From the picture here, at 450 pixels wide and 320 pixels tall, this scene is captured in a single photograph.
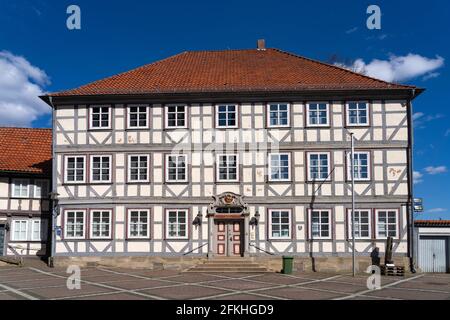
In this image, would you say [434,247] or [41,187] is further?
[41,187]

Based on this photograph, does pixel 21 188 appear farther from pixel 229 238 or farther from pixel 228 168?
pixel 229 238

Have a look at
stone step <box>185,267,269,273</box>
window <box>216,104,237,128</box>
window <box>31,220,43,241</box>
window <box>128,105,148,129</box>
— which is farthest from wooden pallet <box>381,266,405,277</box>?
window <box>31,220,43,241</box>

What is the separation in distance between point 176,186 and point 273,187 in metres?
4.80

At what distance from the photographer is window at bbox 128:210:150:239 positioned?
24.8 meters

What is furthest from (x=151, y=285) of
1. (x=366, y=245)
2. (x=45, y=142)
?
(x=45, y=142)

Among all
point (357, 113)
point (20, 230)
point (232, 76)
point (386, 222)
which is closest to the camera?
point (386, 222)

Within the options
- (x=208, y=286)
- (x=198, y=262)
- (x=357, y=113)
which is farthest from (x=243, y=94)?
(x=208, y=286)

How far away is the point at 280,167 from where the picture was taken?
81.3ft

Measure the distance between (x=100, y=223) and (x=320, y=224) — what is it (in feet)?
35.6

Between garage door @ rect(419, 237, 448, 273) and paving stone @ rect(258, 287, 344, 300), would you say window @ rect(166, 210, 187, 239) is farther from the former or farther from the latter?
garage door @ rect(419, 237, 448, 273)

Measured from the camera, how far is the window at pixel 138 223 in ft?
81.2

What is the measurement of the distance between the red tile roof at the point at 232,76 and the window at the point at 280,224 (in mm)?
6089

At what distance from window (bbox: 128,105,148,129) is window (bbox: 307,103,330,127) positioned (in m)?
A: 8.23

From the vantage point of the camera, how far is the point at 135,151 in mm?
25141
